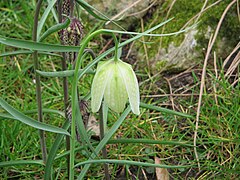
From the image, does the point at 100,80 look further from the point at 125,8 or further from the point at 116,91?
the point at 125,8

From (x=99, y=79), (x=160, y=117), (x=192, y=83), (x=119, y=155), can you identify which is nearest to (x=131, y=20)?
(x=192, y=83)

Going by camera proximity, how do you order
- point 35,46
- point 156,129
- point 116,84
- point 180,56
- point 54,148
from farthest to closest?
point 180,56, point 156,129, point 54,148, point 35,46, point 116,84

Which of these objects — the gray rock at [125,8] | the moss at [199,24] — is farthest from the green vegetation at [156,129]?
the gray rock at [125,8]

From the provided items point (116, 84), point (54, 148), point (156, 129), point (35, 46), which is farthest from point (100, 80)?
point (156, 129)

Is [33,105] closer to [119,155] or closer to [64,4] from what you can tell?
[119,155]

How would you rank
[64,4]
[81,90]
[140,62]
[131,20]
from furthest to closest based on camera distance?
[131,20]
[140,62]
[81,90]
[64,4]

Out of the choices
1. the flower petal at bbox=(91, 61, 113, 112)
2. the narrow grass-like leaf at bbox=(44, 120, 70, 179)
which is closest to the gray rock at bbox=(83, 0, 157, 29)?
the narrow grass-like leaf at bbox=(44, 120, 70, 179)

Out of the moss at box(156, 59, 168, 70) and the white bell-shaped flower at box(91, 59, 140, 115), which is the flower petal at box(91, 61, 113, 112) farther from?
the moss at box(156, 59, 168, 70)
